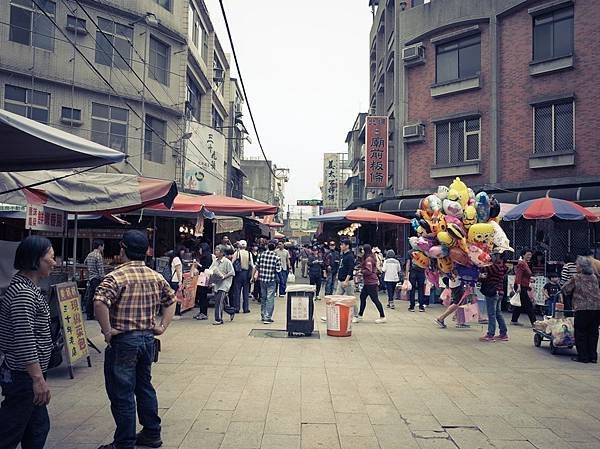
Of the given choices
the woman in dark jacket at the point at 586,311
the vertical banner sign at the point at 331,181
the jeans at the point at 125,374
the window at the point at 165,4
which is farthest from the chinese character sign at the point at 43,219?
the vertical banner sign at the point at 331,181

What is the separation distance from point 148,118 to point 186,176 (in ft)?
11.3

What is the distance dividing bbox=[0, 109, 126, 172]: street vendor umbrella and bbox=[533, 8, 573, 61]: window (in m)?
16.7

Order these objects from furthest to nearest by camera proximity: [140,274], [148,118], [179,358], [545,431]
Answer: [148,118] → [179,358] → [545,431] → [140,274]

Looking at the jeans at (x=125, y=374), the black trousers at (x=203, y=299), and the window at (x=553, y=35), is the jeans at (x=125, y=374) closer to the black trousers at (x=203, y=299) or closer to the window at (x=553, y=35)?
the black trousers at (x=203, y=299)

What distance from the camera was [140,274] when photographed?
4312 mm

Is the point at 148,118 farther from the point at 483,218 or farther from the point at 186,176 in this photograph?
the point at 483,218

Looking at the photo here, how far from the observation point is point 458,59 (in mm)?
20172

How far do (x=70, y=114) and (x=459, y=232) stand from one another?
1636cm

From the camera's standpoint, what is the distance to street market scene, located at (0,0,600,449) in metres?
4.50

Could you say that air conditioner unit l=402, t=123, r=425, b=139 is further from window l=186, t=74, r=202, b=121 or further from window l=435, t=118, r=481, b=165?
window l=186, t=74, r=202, b=121

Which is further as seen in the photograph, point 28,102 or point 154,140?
point 154,140

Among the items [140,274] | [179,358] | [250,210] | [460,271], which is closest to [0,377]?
[140,274]

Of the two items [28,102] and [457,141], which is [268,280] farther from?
[28,102]

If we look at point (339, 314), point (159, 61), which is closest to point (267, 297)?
point (339, 314)
